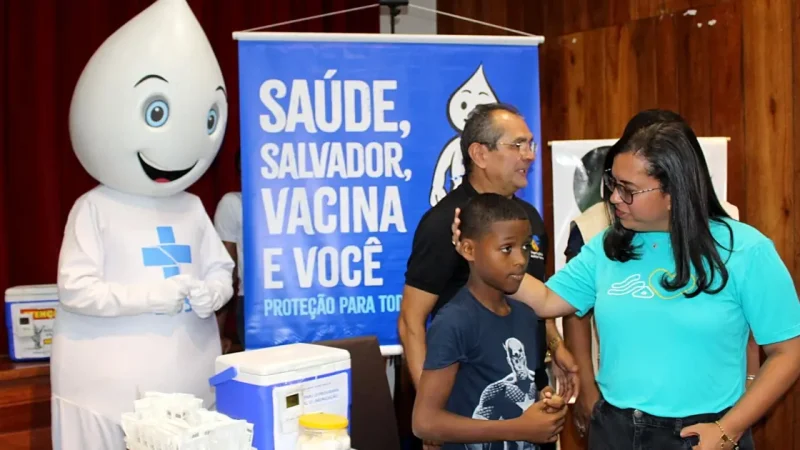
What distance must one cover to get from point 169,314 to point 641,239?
4.96ft

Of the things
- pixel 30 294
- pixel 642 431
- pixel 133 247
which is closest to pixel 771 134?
pixel 642 431

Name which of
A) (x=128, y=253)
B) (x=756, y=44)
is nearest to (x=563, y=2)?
(x=756, y=44)

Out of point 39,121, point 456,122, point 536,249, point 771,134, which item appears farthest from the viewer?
point 39,121

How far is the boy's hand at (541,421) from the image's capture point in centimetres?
155

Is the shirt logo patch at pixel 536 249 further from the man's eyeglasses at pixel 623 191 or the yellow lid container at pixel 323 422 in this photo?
the yellow lid container at pixel 323 422

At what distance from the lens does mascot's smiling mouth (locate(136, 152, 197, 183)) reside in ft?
8.37

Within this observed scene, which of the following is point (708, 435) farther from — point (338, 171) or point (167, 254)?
point (167, 254)

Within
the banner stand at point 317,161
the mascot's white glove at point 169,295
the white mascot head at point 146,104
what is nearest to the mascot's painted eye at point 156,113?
the white mascot head at point 146,104

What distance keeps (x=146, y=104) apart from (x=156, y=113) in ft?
0.13

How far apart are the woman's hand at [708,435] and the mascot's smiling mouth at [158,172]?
179cm

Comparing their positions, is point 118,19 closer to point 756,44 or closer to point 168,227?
point 168,227

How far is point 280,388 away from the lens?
1562 mm

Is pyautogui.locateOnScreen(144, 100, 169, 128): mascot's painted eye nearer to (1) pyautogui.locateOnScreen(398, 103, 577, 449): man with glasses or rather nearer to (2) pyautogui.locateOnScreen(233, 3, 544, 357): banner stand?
(2) pyautogui.locateOnScreen(233, 3, 544, 357): banner stand

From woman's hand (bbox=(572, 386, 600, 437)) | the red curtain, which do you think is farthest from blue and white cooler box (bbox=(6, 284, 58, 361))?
woman's hand (bbox=(572, 386, 600, 437))
